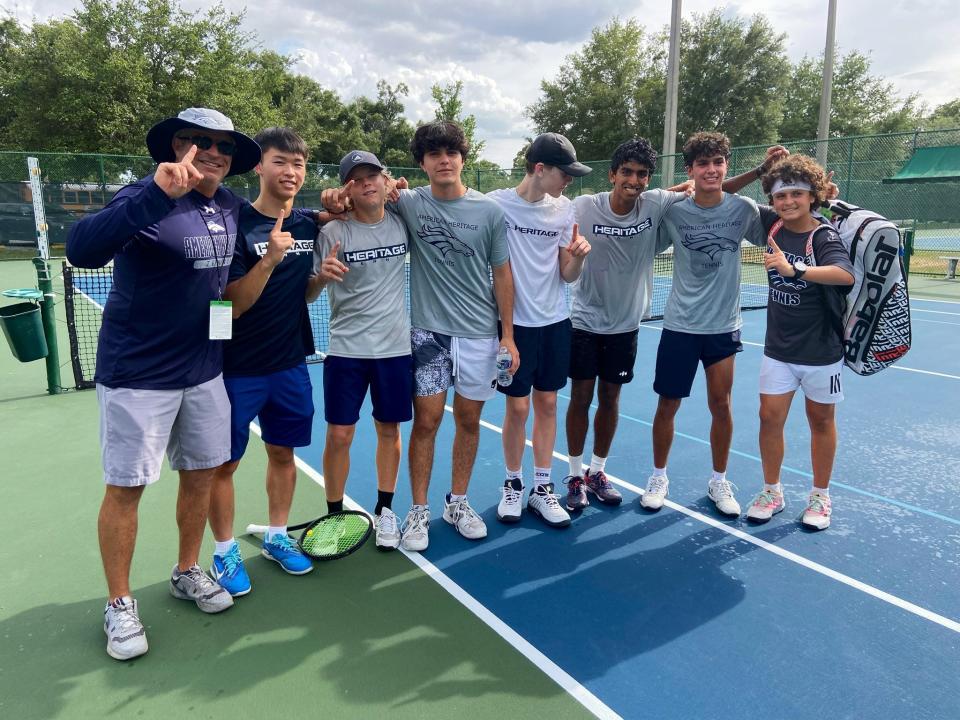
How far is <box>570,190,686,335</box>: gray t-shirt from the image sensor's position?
3811 millimetres

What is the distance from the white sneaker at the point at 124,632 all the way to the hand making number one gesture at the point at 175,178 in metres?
1.67

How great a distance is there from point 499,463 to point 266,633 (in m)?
2.19

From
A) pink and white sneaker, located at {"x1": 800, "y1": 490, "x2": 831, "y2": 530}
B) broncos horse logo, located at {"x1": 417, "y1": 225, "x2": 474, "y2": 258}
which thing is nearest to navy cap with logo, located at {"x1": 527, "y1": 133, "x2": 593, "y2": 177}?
broncos horse logo, located at {"x1": 417, "y1": 225, "x2": 474, "y2": 258}

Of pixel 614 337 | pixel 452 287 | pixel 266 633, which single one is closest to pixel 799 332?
pixel 614 337

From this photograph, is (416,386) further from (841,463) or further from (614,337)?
(841,463)

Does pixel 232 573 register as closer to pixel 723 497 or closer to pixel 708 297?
pixel 723 497

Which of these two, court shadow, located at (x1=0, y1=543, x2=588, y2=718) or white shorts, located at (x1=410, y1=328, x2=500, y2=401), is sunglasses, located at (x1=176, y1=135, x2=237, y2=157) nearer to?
white shorts, located at (x1=410, y1=328, x2=500, y2=401)

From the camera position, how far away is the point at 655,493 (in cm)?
395

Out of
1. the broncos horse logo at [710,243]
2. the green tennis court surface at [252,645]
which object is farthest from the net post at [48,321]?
the broncos horse logo at [710,243]

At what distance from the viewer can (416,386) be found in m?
3.44

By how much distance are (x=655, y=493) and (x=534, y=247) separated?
5.48 feet

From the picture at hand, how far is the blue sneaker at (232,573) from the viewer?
299cm

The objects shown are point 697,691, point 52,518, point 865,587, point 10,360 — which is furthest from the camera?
point 10,360

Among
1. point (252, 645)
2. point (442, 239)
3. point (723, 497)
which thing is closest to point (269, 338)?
point (442, 239)
